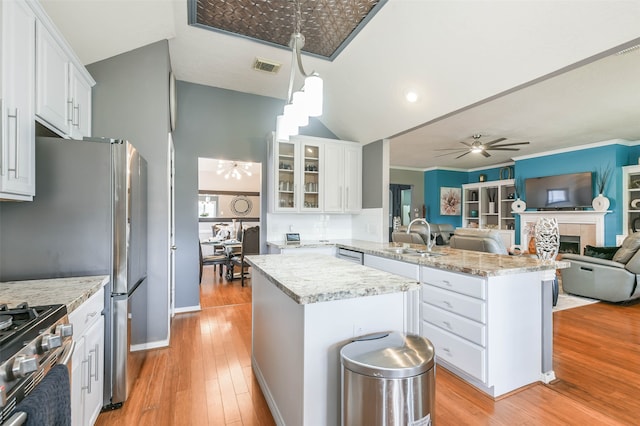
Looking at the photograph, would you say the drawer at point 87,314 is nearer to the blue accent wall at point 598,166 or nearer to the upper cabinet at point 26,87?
the upper cabinet at point 26,87

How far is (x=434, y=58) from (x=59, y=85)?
110 inches

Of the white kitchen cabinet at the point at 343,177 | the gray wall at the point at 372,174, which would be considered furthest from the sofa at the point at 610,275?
the white kitchen cabinet at the point at 343,177

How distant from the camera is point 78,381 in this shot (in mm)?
1430

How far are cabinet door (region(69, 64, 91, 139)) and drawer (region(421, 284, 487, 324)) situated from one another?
303cm

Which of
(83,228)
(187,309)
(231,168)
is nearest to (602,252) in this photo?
(187,309)

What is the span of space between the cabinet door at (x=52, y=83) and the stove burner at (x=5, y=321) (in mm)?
1231

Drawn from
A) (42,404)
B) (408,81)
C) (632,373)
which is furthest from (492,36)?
(42,404)

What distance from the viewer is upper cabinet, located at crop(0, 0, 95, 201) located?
1.46 metres

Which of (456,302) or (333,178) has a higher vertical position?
(333,178)

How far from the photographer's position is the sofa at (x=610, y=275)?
3877 millimetres

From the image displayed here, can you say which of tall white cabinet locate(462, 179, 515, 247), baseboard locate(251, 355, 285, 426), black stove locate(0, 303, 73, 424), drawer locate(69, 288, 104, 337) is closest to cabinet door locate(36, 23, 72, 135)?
drawer locate(69, 288, 104, 337)

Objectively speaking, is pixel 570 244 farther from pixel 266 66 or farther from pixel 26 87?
pixel 26 87

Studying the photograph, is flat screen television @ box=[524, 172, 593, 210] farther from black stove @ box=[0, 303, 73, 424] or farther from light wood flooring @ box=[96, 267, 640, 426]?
black stove @ box=[0, 303, 73, 424]

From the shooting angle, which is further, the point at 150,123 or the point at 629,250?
the point at 629,250
